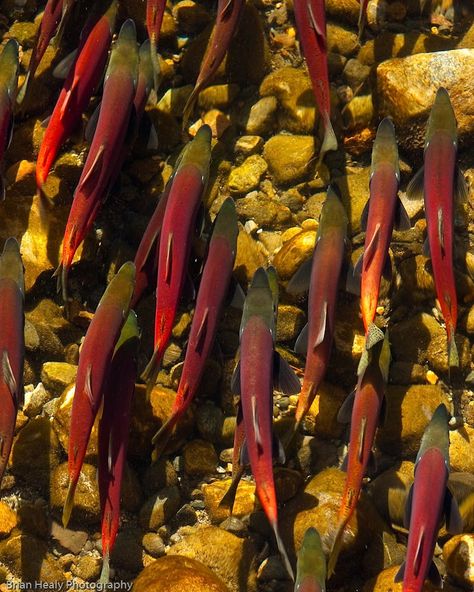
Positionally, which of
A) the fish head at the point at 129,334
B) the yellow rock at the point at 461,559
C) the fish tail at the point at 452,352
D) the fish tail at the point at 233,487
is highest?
the fish head at the point at 129,334

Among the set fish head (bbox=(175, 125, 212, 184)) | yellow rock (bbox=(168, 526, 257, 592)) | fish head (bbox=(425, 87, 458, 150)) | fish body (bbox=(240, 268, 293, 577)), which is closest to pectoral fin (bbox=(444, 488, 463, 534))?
fish body (bbox=(240, 268, 293, 577))

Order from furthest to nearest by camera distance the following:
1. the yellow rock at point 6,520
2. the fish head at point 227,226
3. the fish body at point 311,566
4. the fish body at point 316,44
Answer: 1. the fish body at point 316,44
2. the fish head at point 227,226
3. the yellow rock at point 6,520
4. the fish body at point 311,566

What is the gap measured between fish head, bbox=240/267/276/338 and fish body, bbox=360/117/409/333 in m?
0.54

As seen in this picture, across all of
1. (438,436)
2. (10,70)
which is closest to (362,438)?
(438,436)

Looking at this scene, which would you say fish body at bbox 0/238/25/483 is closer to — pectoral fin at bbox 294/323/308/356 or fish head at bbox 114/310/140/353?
fish head at bbox 114/310/140/353

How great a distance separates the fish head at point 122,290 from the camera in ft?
13.7

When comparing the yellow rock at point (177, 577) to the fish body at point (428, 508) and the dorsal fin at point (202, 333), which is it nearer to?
the fish body at point (428, 508)

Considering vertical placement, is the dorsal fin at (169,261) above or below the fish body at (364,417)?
above

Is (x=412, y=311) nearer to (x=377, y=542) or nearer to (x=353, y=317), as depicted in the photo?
(x=353, y=317)

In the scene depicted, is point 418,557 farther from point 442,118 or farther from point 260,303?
point 442,118

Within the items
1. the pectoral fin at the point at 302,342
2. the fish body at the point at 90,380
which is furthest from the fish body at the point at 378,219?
the fish body at the point at 90,380

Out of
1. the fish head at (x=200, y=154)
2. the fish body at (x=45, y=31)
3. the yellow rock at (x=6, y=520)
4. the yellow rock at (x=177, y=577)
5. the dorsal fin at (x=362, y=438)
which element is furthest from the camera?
the fish body at (x=45, y=31)

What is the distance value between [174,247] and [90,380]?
3.11ft

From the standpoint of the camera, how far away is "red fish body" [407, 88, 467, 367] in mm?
4289
